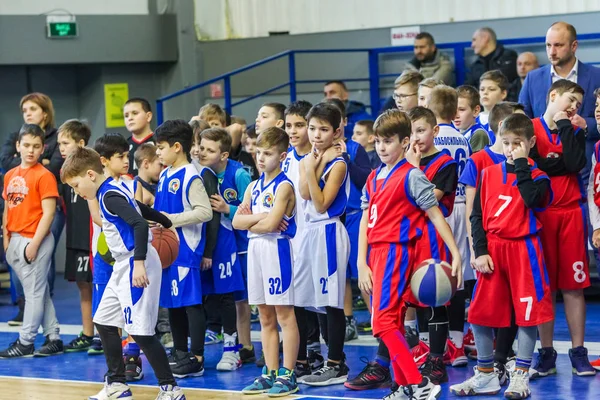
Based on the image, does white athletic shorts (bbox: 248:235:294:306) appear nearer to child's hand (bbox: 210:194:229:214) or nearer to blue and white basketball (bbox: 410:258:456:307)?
child's hand (bbox: 210:194:229:214)

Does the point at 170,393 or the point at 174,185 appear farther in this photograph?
the point at 174,185

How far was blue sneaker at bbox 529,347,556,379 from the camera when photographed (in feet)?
20.4

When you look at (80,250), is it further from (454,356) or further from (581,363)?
(581,363)

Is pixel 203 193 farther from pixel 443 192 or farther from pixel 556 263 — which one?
pixel 556 263

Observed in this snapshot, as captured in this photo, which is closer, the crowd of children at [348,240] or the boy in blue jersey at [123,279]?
the crowd of children at [348,240]

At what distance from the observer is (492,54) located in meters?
10.8

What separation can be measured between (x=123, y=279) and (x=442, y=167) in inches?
76.6

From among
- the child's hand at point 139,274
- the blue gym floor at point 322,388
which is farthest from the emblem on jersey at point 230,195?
the child's hand at point 139,274

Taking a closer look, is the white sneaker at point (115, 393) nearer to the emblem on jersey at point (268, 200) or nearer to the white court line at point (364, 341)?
the emblem on jersey at point (268, 200)

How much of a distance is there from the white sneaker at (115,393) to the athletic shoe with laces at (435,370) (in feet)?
5.64

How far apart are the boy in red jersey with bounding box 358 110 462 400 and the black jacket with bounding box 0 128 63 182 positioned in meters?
3.56

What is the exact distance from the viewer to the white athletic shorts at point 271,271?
6.19 metres

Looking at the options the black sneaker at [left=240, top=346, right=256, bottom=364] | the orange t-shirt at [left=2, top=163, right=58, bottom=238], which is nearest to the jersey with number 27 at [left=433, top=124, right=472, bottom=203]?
the black sneaker at [left=240, top=346, right=256, bottom=364]

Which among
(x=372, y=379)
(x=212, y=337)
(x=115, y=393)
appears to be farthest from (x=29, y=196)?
(x=372, y=379)
